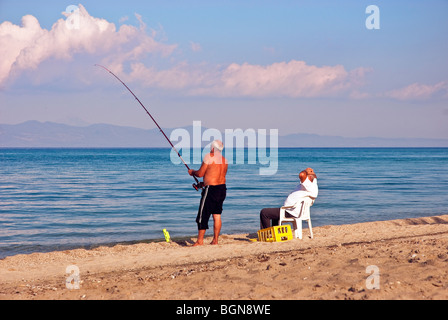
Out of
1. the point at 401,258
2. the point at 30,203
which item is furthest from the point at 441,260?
the point at 30,203

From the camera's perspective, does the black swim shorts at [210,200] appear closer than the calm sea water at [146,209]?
Yes

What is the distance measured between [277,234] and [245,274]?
2990mm

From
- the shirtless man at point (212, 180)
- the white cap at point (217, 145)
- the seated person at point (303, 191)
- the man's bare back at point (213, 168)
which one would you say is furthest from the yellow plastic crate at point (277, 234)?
the white cap at point (217, 145)

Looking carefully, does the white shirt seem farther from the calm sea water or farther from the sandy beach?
the calm sea water

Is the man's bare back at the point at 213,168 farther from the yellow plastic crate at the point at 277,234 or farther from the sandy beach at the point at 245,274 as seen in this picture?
the yellow plastic crate at the point at 277,234

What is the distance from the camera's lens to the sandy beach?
479cm

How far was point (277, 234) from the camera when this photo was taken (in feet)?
27.8

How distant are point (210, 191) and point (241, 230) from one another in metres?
3.81

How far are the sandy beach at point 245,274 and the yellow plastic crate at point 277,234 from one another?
0.24 meters

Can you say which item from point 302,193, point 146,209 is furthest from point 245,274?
point 146,209

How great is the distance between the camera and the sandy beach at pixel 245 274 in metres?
4.79

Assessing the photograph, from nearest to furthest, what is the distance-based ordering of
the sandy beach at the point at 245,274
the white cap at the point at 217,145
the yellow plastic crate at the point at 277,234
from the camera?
the sandy beach at the point at 245,274 < the white cap at the point at 217,145 < the yellow plastic crate at the point at 277,234

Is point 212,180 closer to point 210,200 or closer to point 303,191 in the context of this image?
point 210,200
